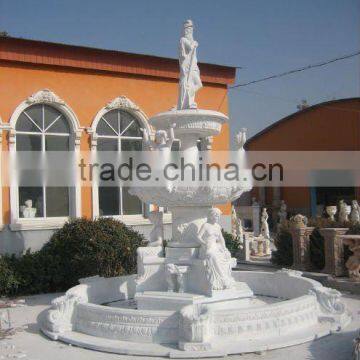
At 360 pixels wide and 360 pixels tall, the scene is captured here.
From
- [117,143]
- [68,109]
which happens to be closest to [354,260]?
[117,143]

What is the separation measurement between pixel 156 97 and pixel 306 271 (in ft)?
19.5

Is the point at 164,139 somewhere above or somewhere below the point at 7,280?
above

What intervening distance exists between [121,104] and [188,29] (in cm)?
550

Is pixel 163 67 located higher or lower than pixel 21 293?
higher

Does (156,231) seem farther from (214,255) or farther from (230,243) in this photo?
(230,243)

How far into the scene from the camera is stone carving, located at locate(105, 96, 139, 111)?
13547 millimetres

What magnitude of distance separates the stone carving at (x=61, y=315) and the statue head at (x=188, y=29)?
14.3 ft

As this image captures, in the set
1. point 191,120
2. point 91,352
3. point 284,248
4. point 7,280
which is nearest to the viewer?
point 91,352

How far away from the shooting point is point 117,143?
13.8m

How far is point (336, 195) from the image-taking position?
27844mm

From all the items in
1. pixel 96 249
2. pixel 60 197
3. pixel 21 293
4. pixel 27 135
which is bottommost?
pixel 21 293

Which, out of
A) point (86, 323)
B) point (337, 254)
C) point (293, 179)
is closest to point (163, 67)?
point (337, 254)

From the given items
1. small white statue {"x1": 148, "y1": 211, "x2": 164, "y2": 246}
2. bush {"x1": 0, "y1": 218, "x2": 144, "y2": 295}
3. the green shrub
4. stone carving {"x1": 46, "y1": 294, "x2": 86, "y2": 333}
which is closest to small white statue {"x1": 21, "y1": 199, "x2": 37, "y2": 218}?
bush {"x1": 0, "y1": 218, "x2": 144, "y2": 295}

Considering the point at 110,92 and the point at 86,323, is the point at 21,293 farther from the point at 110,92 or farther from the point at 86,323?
the point at 110,92
